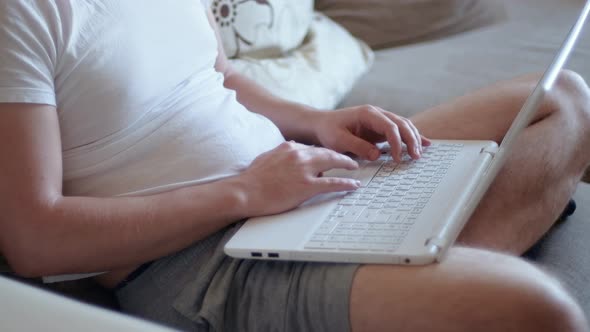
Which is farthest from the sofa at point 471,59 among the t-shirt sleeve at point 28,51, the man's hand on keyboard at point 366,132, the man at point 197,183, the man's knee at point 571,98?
the t-shirt sleeve at point 28,51

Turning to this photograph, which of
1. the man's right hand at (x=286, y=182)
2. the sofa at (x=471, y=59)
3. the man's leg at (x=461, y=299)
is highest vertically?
the man's right hand at (x=286, y=182)

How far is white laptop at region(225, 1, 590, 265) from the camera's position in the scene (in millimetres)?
794

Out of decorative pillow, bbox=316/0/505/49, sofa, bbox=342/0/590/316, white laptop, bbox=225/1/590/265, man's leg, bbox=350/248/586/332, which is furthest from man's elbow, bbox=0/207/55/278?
decorative pillow, bbox=316/0/505/49

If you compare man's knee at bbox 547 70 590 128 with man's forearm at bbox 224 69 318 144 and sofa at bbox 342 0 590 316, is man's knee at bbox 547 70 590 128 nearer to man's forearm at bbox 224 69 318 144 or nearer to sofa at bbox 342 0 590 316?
sofa at bbox 342 0 590 316

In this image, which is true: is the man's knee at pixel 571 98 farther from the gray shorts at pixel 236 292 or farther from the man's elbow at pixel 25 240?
the man's elbow at pixel 25 240

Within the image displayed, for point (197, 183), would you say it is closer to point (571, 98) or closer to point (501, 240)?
point (501, 240)

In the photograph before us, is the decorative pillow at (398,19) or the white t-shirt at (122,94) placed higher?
the white t-shirt at (122,94)

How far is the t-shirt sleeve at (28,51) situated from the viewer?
0.83 metres

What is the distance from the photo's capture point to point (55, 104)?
2.86 ft

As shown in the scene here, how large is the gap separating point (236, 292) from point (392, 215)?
21cm

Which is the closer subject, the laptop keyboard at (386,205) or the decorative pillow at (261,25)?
the laptop keyboard at (386,205)

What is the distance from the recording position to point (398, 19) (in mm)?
1965

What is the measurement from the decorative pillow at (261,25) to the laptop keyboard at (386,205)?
648 millimetres

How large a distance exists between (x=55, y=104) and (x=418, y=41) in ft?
4.31
